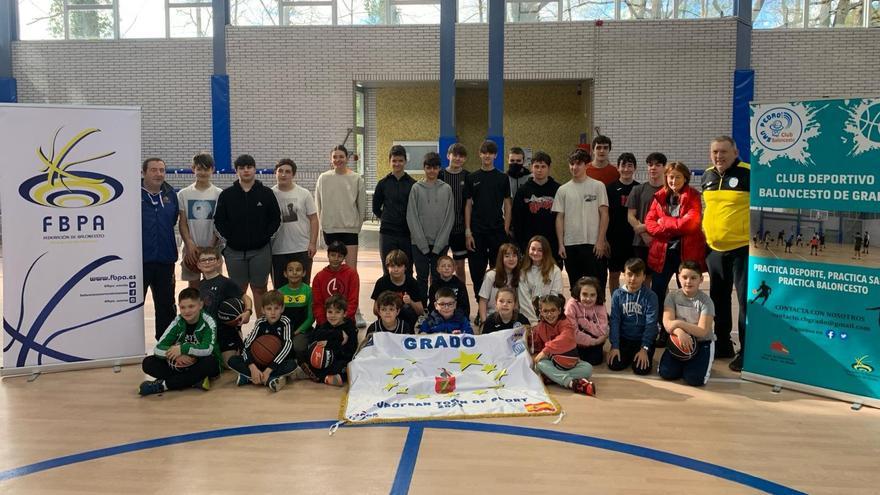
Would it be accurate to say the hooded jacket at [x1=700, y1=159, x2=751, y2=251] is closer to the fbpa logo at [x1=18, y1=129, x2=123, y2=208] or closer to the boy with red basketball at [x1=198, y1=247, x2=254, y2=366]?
the boy with red basketball at [x1=198, y1=247, x2=254, y2=366]

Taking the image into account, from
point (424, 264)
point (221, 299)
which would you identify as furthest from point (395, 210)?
point (221, 299)

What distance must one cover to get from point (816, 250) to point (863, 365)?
0.78 m

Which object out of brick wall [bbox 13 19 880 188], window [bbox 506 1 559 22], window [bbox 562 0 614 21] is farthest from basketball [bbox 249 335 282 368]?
window [bbox 562 0 614 21]

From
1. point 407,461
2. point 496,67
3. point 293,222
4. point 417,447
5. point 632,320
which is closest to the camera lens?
point 407,461

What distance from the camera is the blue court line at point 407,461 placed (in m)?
3.11

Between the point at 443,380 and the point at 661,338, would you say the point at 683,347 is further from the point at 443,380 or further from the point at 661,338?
the point at 443,380

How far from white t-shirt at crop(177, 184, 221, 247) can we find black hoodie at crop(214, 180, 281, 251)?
125 mm

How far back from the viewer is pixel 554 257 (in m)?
6.05

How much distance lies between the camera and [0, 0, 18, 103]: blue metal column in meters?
14.5

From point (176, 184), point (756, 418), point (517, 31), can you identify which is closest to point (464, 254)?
point (756, 418)

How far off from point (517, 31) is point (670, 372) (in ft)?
36.1

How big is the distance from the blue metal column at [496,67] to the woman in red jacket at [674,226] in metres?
7.16

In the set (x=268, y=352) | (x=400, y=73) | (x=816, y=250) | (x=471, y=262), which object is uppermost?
(x=400, y=73)

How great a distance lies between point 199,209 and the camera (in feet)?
18.5
